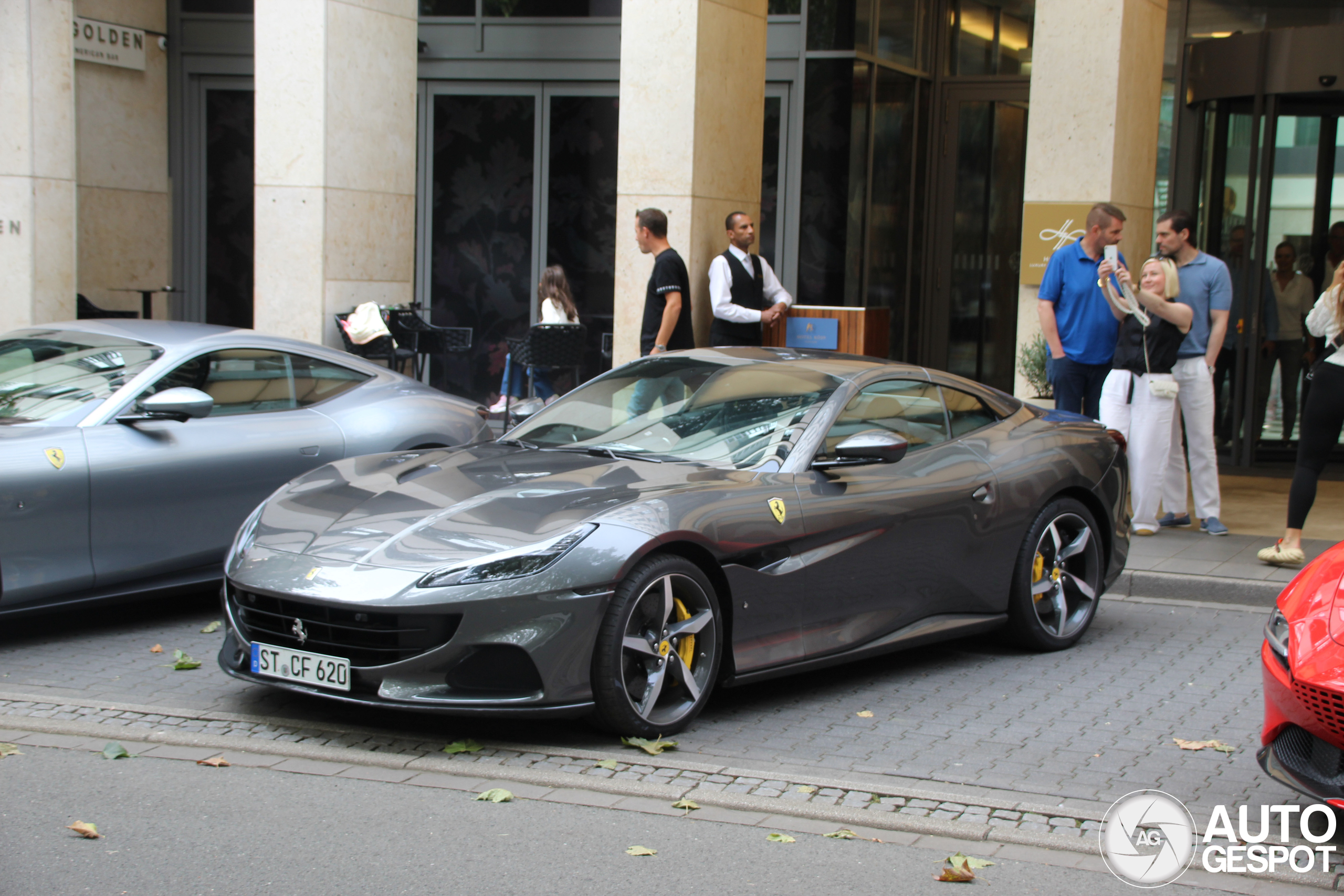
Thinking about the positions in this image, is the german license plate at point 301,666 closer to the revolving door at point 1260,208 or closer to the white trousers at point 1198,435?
the white trousers at point 1198,435

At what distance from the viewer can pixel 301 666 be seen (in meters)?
4.94

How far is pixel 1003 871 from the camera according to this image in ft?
13.1

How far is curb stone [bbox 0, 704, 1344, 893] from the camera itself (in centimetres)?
411

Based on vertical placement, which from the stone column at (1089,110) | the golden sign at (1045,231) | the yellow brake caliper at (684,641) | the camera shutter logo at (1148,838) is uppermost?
the stone column at (1089,110)

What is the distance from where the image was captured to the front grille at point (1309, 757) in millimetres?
4055

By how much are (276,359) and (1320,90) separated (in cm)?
893

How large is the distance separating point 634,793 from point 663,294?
608cm

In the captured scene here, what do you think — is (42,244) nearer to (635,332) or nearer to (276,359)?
(635,332)

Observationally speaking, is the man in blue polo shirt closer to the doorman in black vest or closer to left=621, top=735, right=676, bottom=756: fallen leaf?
the doorman in black vest

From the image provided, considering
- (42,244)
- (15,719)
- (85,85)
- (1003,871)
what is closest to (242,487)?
(15,719)

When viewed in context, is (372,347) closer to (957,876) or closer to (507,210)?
(507,210)

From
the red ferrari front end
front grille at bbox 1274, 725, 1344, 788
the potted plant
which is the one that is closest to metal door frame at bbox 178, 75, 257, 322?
the potted plant

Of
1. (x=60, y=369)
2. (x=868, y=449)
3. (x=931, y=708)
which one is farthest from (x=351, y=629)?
(x=60, y=369)

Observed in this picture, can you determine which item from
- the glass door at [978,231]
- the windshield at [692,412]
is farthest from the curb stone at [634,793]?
the glass door at [978,231]
